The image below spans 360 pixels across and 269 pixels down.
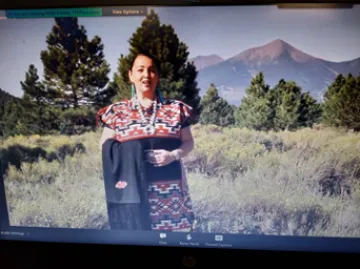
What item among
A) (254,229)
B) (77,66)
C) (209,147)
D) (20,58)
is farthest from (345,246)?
(20,58)

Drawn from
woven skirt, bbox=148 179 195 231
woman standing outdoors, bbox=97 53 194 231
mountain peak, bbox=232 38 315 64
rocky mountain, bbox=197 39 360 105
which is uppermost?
mountain peak, bbox=232 38 315 64

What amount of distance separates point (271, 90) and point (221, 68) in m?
0.13

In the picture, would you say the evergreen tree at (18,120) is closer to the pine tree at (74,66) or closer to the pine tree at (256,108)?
the pine tree at (74,66)

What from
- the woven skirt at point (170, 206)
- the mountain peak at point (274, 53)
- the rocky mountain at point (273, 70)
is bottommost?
the woven skirt at point (170, 206)

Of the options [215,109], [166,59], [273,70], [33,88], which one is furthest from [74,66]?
[273,70]

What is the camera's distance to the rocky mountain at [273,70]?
0.97 meters

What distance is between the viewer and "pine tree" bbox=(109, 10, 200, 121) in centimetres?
99

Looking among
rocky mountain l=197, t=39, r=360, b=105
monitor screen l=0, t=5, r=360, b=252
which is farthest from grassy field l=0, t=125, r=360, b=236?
rocky mountain l=197, t=39, r=360, b=105

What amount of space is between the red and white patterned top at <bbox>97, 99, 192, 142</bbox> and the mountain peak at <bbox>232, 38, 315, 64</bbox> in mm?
192

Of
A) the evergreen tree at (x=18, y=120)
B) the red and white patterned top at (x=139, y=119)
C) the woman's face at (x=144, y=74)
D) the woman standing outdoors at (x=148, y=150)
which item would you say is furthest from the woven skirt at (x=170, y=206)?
the evergreen tree at (x=18, y=120)

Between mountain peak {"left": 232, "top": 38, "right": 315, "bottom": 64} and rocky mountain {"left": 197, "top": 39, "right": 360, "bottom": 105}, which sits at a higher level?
mountain peak {"left": 232, "top": 38, "right": 315, "bottom": 64}

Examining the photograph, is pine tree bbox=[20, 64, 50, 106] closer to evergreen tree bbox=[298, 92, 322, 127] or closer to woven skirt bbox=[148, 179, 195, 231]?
woven skirt bbox=[148, 179, 195, 231]

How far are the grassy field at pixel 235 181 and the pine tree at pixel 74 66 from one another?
0.33 ft

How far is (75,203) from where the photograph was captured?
42.3 inches
